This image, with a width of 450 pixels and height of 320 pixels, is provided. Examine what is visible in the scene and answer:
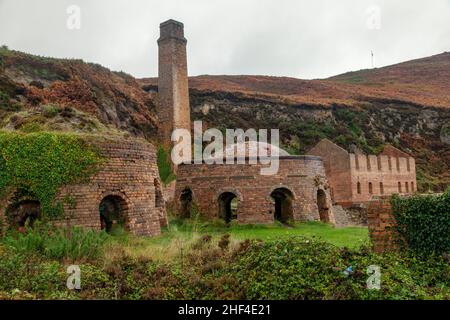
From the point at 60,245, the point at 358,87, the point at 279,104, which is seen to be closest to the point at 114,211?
the point at 60,245

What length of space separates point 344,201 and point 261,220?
533 inches

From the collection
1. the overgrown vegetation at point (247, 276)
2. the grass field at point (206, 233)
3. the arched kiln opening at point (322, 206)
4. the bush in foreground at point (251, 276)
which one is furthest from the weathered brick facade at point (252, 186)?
the bush in foreground at point (251, 276)

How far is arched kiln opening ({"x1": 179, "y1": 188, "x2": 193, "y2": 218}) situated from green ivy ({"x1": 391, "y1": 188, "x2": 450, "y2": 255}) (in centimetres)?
1149

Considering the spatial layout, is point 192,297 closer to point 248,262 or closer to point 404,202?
point 248,262

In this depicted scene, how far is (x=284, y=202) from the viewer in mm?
19141

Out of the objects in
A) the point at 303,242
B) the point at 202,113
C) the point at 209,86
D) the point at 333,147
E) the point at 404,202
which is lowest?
the point at 303,242

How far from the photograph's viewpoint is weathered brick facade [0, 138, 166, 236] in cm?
1141

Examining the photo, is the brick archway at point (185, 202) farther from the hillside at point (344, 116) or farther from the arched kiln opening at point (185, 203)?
the hillside at point (344, 116)

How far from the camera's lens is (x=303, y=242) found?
28.3ft

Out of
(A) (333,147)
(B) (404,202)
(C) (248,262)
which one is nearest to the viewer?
(C) (248,262)

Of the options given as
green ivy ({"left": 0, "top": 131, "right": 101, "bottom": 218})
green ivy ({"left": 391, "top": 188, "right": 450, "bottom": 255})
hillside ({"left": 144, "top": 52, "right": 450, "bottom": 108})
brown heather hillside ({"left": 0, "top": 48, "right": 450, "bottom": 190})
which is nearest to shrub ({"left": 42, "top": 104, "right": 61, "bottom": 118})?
brown heather hillside ({"left": 0, "top": 48, "right": 450, "bottom": 190})

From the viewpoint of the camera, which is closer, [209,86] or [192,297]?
[192,297]

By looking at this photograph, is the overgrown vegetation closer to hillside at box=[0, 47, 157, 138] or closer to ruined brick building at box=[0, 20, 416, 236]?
ruined brick building at box=[0, 20, 416, 236]
